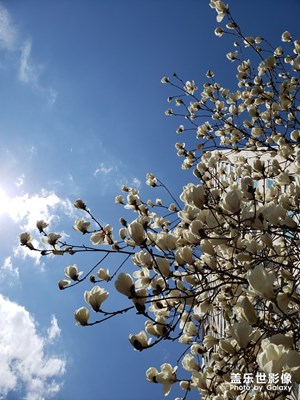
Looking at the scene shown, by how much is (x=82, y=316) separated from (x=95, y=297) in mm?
133

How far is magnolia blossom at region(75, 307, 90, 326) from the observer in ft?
5.50

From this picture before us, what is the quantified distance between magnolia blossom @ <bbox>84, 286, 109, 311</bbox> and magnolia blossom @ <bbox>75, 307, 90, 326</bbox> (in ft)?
0.27

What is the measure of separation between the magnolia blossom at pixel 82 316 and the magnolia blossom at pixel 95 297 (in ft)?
0.27

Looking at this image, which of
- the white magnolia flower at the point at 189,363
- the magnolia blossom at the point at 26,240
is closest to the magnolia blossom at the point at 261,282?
the white magnolia flower at the point at 189,363

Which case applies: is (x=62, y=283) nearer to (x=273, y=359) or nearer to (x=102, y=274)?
(x=102, y=274)

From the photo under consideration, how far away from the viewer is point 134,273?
8.34 feet

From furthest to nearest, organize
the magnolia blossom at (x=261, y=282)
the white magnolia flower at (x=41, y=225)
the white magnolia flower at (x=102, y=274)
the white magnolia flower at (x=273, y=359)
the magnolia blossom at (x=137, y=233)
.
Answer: the white magnolia flower at (x=41, y=225)
the white magnolia flower at (x=102, y=274)
the magnolia blossom at (x=137, y=233)
the magnolia blossom at (x=261, y=282)
the white magnolia flower at (x=273, y=359)

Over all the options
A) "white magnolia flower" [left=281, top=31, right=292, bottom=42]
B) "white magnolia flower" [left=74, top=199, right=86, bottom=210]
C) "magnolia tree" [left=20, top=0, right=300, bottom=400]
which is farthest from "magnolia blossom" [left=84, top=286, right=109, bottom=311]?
"white magnolia flower" [left=281, top=31, right=292, bottom=42]

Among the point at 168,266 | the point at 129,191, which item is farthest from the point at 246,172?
the point at 168,266

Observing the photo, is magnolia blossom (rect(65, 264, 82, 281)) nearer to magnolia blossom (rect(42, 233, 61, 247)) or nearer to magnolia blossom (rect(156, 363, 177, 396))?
magnolia blossom (rect(42, 233, 61, 247))

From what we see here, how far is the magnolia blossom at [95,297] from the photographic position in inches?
64.6

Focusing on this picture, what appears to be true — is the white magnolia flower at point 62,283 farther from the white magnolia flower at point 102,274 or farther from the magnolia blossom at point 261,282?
the magnolia blossom at point 261,282

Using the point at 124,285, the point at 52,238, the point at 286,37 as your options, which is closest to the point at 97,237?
the point at 52,238

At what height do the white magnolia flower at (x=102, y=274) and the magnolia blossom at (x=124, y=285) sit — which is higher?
the white magnolia flower at (x=102, y=274)
